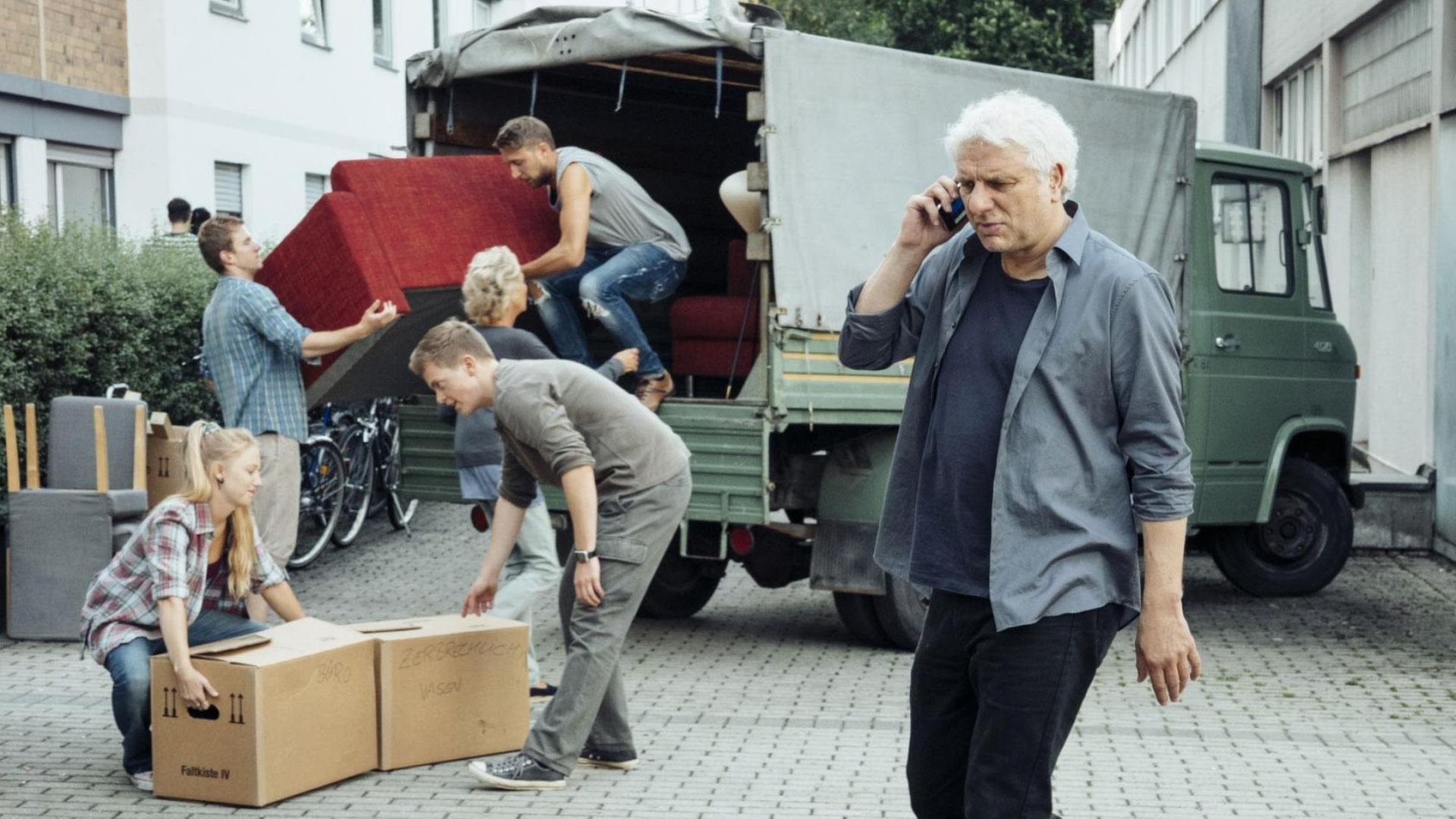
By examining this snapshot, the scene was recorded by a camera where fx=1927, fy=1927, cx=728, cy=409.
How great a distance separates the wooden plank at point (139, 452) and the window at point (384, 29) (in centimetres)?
1711

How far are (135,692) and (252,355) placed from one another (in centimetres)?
236

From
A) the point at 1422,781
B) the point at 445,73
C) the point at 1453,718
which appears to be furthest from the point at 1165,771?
the point at 445,73

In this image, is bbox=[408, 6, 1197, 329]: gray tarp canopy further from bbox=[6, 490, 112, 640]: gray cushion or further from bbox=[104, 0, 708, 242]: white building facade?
bbox=[104, 0, 708, 242]: white building facade

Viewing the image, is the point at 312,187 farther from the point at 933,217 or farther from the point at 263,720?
the point at 933,217

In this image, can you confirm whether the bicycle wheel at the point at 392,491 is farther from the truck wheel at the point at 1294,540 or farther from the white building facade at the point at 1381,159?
the white building facade at the point at 1381,159

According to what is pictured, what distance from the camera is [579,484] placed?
577cm

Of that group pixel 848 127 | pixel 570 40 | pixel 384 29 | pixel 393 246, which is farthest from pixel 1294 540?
pixel 384 29

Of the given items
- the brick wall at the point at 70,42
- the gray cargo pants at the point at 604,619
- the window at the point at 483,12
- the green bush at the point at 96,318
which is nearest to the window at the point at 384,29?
the window at the point at 483,12

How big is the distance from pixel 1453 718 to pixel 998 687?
457cm

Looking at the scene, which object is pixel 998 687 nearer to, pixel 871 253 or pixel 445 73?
pixel 871 253

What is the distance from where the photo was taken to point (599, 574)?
5.96 m

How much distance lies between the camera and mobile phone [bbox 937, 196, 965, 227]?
3803mm

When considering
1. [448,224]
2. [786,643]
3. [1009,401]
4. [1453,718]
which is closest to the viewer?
[1009,401]

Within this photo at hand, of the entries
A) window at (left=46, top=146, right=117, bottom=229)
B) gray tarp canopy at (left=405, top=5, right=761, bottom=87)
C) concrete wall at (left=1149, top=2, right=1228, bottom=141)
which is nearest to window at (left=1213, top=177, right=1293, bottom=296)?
gray tarp canopy at (left=405, top=5, right=761, bottom=87)
